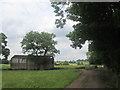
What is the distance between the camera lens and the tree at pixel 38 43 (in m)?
59.2

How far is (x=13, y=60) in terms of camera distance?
188 ft

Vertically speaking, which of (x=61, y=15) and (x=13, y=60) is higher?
(x=61, y=15)

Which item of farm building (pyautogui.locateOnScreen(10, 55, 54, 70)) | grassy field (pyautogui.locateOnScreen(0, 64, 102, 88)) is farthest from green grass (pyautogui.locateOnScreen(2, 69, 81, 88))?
farm building (pyautogui.locateOnScreen(10, 55, 54, 70))

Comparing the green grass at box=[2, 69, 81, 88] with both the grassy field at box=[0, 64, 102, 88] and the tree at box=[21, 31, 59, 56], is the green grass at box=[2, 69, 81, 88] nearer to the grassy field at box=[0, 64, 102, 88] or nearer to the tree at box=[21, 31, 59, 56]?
the grassy field at box=[0, 64, 102, 88]

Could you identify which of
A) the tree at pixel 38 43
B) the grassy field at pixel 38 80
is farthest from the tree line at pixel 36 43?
the grassy field at pixel 38 80

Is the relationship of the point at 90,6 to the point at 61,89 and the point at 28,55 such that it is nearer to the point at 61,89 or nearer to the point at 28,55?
the point at 61,89

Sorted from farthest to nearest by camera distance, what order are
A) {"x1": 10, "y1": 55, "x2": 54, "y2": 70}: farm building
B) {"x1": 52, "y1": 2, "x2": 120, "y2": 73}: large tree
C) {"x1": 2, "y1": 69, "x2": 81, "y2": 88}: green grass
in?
{"x1": 10, "y1": 55, "x2": 54, "y2": 70}: farm building < {"x1": 2, "y1": 69, "x2": 81, "y2": 88}: green grass < {"x1": 52, "y1": 2, "x2": 120, "y2": 73}: large tree

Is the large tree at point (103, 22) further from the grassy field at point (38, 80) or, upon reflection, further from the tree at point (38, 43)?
the tree at point (38, 43)

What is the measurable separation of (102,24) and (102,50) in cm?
424

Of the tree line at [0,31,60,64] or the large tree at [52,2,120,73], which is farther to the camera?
the tree line at [0,31,60,64]

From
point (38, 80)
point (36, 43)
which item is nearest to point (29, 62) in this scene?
point (36, 43)

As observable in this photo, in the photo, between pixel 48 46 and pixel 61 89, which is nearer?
pixel 61 89

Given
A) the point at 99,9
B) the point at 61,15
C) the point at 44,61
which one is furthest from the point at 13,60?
the point at 99,9

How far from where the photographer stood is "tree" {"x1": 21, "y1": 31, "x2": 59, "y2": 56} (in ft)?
194
